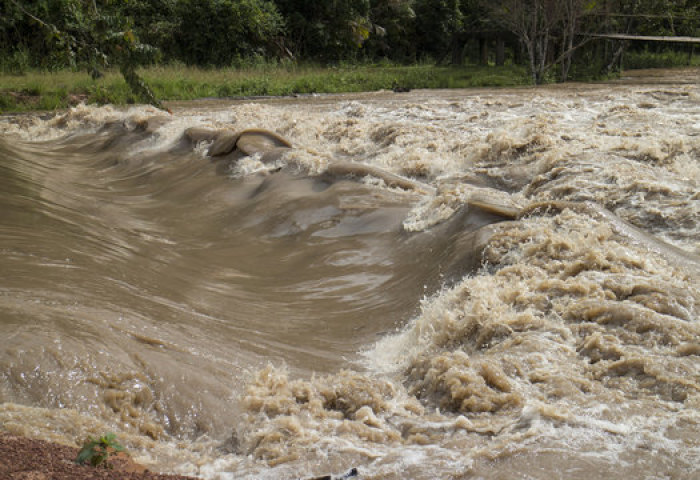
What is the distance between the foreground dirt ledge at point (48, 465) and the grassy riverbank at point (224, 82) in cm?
1411

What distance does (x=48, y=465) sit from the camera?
2268mm

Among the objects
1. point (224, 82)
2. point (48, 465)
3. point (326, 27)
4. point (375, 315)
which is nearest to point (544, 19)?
point (224, 82)

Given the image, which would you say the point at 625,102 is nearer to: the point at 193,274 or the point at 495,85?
the point at 495,85

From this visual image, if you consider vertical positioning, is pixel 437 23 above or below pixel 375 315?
above

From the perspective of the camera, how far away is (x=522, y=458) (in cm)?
280

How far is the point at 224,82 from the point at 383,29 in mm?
10169

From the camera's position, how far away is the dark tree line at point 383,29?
1869 centimetres

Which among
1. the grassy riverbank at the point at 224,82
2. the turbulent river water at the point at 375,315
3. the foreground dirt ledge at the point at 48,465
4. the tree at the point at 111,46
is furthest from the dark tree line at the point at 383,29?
the foreground dirt ledge at the point at 48,465

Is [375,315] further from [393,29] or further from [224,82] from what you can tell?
[393,29]

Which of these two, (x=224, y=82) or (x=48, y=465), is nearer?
(x=48, y=465)

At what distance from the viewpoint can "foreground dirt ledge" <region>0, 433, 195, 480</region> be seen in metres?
2.18

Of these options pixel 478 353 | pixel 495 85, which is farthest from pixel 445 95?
pixel 478 353

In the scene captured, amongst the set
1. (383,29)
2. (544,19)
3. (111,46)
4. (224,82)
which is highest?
(383,29)

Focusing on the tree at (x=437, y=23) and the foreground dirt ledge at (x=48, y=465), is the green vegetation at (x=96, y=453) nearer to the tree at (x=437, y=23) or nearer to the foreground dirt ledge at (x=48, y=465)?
the foreground dirt ledge at (x=48, y=465)
